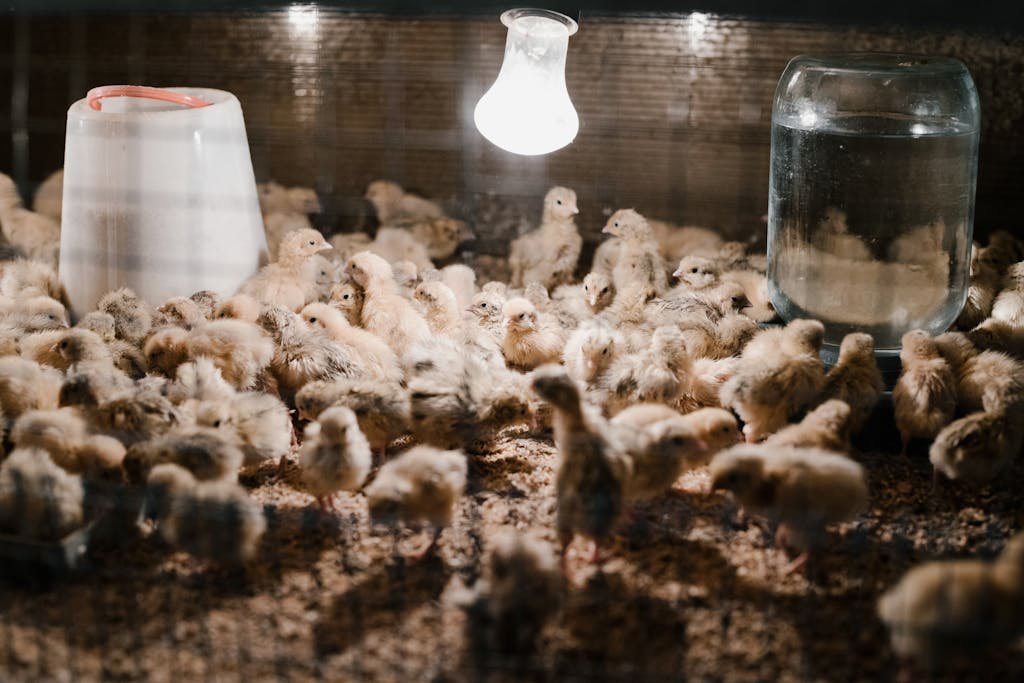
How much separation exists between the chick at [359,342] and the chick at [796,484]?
44.2 inches

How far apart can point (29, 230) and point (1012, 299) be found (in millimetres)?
3484

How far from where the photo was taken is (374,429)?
2.51m

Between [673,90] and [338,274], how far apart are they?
62.3 inches

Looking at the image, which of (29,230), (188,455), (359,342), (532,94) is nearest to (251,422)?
(188,455)

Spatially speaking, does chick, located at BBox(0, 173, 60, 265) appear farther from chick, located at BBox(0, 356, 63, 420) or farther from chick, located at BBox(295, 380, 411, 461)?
chick, located at BBox(295, 380, 411, 461)

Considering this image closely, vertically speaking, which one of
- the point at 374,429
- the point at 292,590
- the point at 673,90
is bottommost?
the point at 292,590

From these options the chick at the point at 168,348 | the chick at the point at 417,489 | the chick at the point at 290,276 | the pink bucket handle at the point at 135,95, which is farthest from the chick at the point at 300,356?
the pink bucket handle at the point at 135,95

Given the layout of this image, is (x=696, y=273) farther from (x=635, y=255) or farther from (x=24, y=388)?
(x=24, y=388)

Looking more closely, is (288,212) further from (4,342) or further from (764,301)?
(764,301)

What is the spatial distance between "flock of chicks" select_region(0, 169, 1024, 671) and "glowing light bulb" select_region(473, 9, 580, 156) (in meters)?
0.53

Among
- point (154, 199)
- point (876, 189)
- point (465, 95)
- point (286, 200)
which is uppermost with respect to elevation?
point (465, 95)

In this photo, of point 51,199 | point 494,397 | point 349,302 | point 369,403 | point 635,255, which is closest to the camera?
point 369,403

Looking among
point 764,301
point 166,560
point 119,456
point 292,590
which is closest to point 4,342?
point 119,456

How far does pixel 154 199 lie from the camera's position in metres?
3.21
